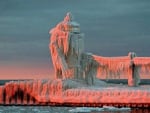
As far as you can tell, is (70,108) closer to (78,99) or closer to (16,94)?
(78,99)

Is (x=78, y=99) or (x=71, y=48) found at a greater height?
(x=71, y=48)

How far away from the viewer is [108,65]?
5662 cm

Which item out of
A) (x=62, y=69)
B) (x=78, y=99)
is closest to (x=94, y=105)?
(x=78, y=99)

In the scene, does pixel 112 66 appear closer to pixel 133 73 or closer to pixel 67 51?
pixel 133 73

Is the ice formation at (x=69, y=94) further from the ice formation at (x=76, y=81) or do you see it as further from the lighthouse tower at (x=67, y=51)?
the lighthouse tower at (x=67, y=51)

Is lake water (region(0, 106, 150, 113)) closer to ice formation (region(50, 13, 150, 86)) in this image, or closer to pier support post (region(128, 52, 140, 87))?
ice formation (region(50, 13, 150, 86))

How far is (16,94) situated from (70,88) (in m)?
5.21

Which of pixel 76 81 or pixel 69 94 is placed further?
pixel 76 81

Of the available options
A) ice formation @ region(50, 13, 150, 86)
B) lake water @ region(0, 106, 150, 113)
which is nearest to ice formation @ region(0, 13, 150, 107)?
ice formation @ region(50, 13, 150, 86)

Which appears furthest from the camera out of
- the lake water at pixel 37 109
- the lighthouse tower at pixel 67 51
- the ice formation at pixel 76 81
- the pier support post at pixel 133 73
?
the lighthouse tower at pixel 67 51

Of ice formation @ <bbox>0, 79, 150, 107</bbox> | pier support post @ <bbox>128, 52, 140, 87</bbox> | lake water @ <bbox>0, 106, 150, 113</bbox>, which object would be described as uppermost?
pier support post @ <bbox>128, 52, 140, 87</bbox>

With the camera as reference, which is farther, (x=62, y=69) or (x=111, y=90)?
(x=62, y=69)

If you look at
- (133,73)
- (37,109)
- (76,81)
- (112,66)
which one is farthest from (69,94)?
(133,73)

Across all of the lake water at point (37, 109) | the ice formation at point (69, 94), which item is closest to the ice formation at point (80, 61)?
the ice formation at point (69, 94)
